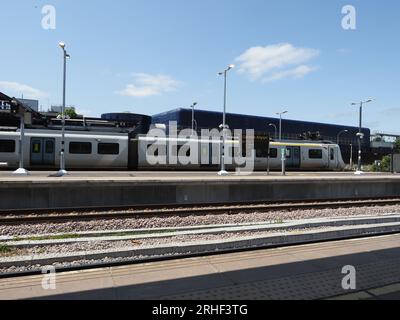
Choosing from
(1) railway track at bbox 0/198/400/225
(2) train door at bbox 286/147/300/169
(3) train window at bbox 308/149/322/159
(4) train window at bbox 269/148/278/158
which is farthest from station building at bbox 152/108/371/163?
(1) railway track at bbox 0/198/400/225

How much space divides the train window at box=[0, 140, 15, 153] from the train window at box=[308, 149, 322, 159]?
80.8 ft

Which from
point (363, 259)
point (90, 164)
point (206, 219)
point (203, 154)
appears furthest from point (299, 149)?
point (363, 259)

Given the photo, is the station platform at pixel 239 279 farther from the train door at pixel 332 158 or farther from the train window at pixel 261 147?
the train door at pixel 332 158

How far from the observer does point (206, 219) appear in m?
13.1

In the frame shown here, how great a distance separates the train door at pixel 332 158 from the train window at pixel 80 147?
22.7 metres

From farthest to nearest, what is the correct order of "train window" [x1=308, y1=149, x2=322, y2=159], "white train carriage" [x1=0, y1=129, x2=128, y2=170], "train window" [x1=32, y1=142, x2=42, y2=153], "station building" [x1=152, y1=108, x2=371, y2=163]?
1. "station building" [x1=152, y1=108, x2=371, y2=163]
2. "train window" [x1=308, y1=149, x2=322, y2=159]
3. "train window" [x1=32, y1=142, x2=42, y2=153]
4. "white train carriage" [x1=0, y1=129, x2=128, y2=170]

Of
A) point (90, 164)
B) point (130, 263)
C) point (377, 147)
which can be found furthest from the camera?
point (377, 147)

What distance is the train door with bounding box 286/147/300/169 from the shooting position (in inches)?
1379

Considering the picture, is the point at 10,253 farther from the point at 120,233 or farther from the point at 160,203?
the point at 160,203

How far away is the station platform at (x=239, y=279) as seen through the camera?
511 centimetres

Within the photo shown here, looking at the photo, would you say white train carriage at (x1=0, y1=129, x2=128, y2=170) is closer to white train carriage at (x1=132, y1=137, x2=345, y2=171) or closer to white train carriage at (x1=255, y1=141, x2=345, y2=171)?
white train carriage at (x1=132, y1=137, x2=345, y2=171)

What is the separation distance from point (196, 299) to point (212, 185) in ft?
40.9

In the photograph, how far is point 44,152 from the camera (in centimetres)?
2627

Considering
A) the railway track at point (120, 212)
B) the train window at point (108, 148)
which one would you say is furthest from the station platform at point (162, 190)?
the train window at point (108, 148)
